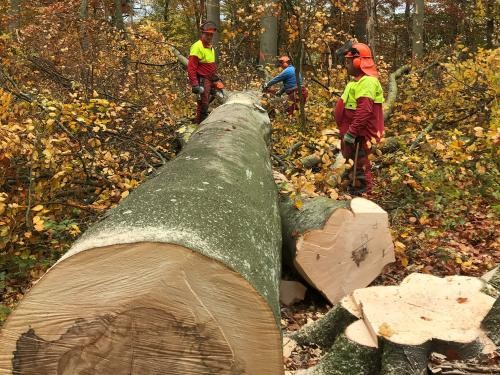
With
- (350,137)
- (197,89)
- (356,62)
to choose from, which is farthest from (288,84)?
(350,137)

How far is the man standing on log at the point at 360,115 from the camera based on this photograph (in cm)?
574

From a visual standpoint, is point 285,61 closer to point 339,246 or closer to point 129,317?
point 339,246

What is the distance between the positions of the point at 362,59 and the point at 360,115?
2.17 ft

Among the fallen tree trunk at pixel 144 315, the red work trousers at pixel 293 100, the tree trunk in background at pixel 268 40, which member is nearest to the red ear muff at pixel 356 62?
the red work trousers at pixel 293 100

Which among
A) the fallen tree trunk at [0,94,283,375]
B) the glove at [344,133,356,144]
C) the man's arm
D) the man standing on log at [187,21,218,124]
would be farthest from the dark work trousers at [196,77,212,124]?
the fallen tree trunk at [0,94,283,375]

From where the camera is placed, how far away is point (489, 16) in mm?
16438

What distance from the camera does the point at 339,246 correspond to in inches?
154

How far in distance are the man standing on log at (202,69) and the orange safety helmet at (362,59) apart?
3.12 m

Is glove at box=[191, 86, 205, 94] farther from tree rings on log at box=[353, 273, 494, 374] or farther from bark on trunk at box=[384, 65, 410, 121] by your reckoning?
→ tree rings on log at box=[353, 273, 494, 374]

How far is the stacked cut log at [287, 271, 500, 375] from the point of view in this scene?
261 cm

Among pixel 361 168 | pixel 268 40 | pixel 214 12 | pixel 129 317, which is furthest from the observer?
pixel 214 12

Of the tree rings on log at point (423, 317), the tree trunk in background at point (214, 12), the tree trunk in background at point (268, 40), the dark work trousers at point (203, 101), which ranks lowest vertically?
the tree rings on log at point (423, 317)

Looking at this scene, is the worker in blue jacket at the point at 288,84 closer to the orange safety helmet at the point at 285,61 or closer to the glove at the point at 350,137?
the orange safety helmet at the point at 285,61

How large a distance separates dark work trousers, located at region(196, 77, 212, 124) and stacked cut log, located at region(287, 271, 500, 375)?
5.69 metres
